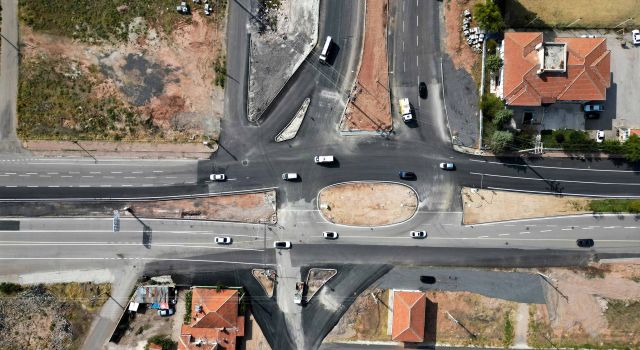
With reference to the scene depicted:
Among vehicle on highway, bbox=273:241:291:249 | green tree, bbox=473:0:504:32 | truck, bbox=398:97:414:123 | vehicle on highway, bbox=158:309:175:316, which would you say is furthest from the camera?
vehicle on highway, bbox=273:241:291:249

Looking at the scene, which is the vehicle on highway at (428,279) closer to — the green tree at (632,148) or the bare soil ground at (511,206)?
the bare soil ground at (511,206)

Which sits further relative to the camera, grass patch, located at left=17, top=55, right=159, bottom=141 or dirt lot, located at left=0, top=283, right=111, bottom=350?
grass patch, located at left=17, top=55, right=159, bottom=141

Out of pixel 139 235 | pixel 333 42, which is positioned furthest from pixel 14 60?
pixel 333 42

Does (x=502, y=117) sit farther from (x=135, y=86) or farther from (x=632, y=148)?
(x=135, y=86)

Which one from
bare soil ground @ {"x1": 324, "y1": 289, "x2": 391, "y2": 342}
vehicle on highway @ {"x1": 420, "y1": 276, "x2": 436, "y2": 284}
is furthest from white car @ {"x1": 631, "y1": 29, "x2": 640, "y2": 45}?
bare soil ground @ {"x1": 324, "y1": 289, "x2": 391, "y2": 342}

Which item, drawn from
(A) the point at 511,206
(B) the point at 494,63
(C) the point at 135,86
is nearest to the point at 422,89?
(B) the point at 494,63

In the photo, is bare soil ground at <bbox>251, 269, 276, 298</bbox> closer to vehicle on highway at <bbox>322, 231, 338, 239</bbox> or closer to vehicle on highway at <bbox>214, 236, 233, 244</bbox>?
vehicle on highway at <bbox>214, 236, 233, 244</bbox>
